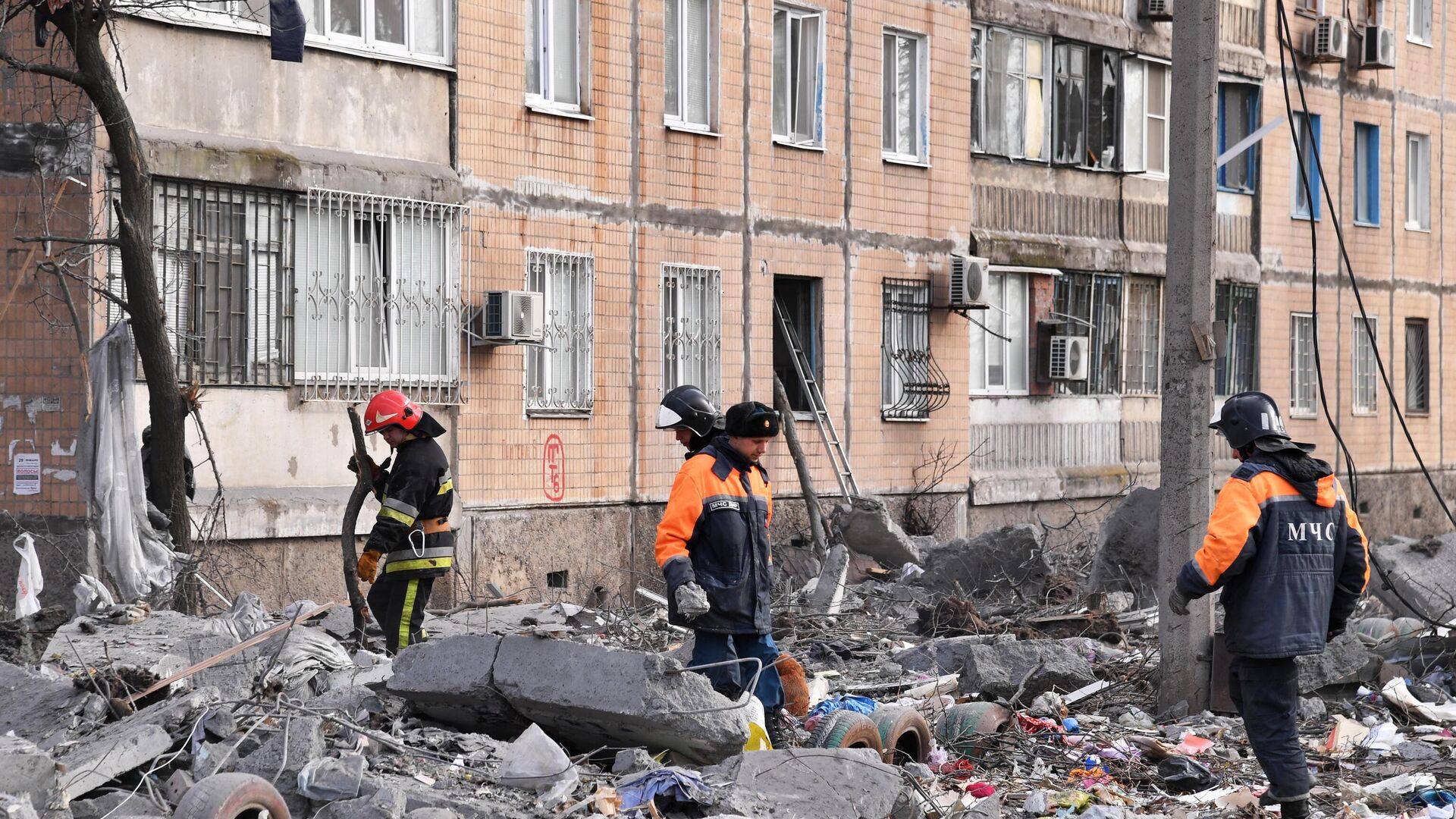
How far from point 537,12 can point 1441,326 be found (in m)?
18.3

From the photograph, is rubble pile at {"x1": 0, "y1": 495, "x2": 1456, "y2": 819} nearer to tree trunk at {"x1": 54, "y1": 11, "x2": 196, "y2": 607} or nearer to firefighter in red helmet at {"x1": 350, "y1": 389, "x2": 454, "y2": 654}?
firefighter in red helmet at {"x1": 350, "y1": 389, "x2": 454, "y2": 654}

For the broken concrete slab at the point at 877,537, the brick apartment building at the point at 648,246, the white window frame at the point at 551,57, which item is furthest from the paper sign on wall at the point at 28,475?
the broken concrete slab at the point at 877,537

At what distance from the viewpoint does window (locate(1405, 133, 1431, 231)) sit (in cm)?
2795

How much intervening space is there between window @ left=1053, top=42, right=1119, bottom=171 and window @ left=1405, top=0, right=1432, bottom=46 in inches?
324

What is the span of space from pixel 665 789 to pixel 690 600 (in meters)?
0.96

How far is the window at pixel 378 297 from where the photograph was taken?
1366cm

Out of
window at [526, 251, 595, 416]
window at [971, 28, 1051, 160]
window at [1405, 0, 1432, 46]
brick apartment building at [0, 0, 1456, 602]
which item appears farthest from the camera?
window at [1405, 0, 1432, 46]

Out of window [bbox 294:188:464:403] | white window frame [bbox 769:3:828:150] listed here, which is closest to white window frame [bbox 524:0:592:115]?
window [bbox 294:188:464:403]

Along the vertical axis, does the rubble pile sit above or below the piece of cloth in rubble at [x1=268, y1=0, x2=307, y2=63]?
below

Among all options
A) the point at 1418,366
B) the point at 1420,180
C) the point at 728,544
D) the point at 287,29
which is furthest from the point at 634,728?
the point at 1420,180

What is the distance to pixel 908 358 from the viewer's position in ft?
64.6

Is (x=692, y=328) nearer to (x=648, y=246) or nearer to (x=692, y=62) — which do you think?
(x=648, y=246)

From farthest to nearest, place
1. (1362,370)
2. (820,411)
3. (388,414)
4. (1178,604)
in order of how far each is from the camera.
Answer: (1362,370), (820,411), (388,414), (1178,604)

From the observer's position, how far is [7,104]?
40.5ft
